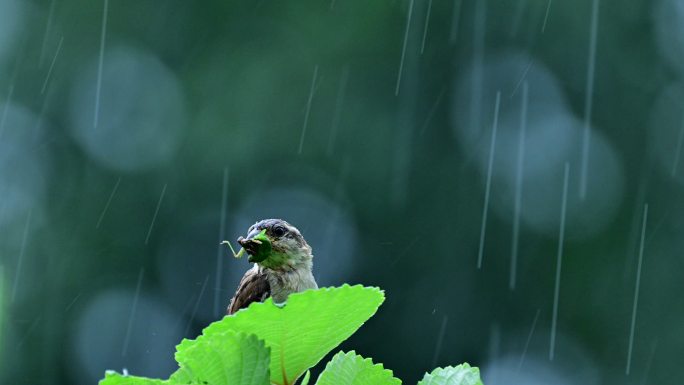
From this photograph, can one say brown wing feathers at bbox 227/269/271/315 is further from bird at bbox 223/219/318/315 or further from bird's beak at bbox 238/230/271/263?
bird's beak at bbox 238/230/271/263

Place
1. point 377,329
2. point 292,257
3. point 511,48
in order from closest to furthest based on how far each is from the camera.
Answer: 1. point 292,257
2. point 377,329
3. point 511,48

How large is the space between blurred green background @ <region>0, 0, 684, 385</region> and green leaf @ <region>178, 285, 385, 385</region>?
11.6 metres

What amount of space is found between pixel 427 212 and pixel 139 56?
490 centimetres

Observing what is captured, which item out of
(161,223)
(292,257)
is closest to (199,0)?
(161,223)

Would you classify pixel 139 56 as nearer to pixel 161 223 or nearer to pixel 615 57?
pixel 161 223

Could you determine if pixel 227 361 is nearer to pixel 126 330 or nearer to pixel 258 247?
pixel 258 247

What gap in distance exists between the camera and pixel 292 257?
4.70m

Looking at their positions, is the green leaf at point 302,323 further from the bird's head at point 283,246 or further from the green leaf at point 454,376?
the bird's head at point 283,246

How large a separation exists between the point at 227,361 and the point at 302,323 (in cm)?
9

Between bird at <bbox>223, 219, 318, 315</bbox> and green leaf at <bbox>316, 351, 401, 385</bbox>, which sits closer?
green leaf at <bbox>316, 351, 401, 385</bbox>

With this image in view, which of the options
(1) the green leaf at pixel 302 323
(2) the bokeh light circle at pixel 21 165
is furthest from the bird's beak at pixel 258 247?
(2) the bokeh light circle at pixel 21 165

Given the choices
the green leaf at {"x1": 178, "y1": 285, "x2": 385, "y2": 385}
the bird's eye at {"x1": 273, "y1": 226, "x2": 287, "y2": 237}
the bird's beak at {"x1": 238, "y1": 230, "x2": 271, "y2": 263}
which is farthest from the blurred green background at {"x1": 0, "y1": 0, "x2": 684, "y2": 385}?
the green leaf at {"x1": 178, "y1": 285, "x2": 385, "y2": 385}

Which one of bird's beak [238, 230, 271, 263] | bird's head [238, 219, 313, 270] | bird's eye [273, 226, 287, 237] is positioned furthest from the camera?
bird's eye [273, 226, 287, 237]

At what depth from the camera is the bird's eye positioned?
190 inches
